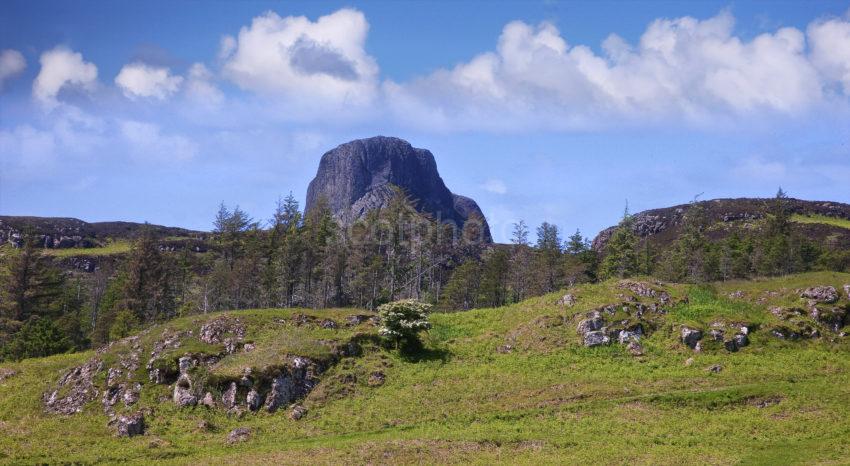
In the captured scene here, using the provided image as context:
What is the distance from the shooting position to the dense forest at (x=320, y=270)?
259ft

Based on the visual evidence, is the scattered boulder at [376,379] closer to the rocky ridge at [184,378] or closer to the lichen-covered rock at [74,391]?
the rocky ridge at [184,378]

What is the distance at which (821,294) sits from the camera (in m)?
56.5

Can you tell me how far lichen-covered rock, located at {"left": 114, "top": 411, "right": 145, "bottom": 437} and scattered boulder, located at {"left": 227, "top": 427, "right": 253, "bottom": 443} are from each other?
635cm

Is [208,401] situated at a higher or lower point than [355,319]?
lower

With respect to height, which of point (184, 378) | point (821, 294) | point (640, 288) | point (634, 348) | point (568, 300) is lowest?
point (184, 378)

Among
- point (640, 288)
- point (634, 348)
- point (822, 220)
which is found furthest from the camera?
point (822, 220)

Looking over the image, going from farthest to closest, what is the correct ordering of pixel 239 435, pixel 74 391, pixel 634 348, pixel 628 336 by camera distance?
pixel 628 336, pixel 634 348, pixel 74 391, pixel 239 435

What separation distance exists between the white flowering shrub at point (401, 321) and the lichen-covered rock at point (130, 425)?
2092 cm

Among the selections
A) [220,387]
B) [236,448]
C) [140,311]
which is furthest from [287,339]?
[140,311]

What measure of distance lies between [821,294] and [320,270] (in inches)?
2352

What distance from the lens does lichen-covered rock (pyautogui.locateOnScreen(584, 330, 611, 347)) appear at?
5444cm

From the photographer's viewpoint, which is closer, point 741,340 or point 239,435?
point 239,435

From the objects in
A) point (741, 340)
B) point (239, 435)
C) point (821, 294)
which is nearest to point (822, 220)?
point (821, 294)

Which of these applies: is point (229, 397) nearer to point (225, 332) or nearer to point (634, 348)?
point (225, 332)
